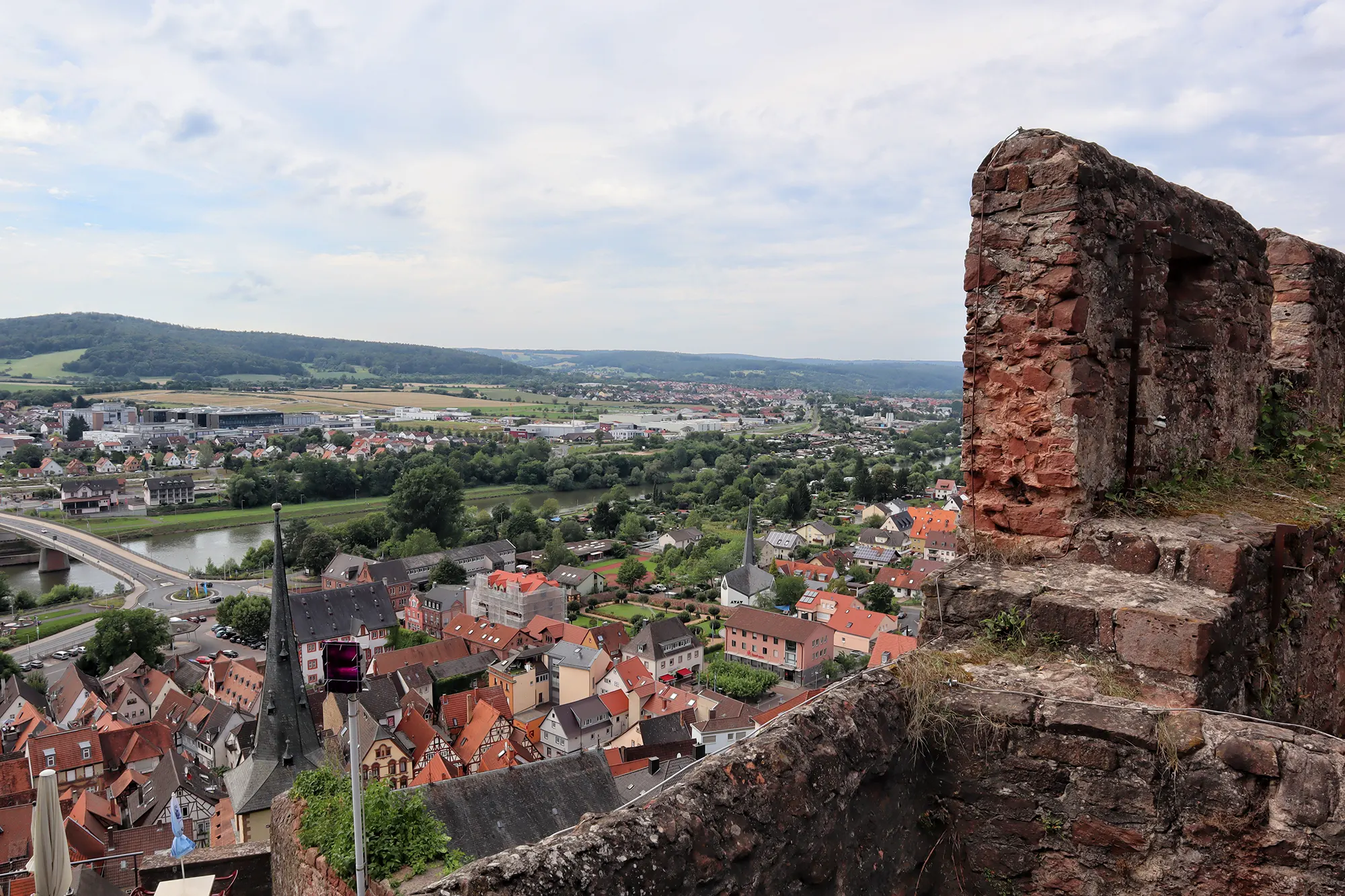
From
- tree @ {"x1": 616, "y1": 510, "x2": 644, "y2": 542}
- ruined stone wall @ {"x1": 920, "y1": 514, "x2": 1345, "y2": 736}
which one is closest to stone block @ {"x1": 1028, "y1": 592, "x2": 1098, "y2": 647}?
ruined stone wall @ {"x1": 920, "y1": 514, "x2": 1345, "y2": 736}

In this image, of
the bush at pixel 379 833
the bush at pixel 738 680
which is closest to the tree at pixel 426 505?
the bush at pixel 738 680

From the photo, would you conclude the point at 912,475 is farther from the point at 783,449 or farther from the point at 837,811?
the point at 837,811

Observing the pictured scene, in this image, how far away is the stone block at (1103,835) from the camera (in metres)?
3.09

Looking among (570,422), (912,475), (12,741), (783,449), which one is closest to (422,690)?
(12,741)

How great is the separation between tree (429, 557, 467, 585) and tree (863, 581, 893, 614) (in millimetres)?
26578

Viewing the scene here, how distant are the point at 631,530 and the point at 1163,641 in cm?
6276

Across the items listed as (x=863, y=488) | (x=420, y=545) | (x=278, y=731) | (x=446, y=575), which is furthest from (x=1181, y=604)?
(x=863, y=488)

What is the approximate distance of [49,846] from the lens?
15.9ft

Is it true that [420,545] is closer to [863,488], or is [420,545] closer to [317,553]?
[317,553]

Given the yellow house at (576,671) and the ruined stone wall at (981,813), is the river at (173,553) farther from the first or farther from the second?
the ruined stone wall at (981,813)

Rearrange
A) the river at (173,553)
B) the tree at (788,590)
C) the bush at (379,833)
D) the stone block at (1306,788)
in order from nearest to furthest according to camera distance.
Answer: the stone block at (1306,788)
the bush at (379,833)
the tree at (788,590)
the river at (173,553)

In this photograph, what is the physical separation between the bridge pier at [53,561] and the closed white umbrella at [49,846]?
66781 mm

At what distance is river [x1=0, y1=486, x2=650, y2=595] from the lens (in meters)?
55.0

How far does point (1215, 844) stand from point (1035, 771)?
0.61m
